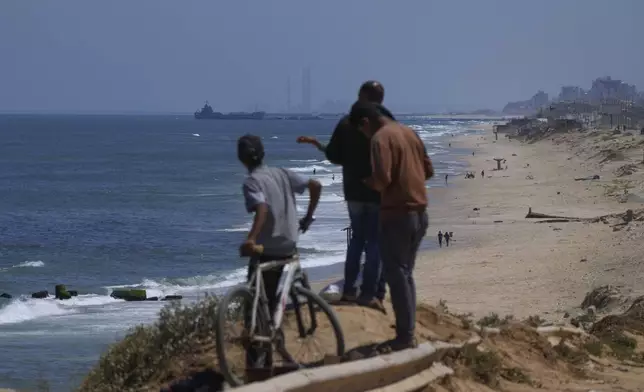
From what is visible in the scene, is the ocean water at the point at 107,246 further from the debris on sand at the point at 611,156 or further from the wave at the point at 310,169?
the debris on sand at the point at 611,156

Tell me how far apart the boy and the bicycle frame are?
0.04m

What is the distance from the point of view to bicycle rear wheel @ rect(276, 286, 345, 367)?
696 cm

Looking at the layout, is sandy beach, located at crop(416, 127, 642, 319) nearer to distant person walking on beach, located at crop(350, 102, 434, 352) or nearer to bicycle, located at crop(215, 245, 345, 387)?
distant person walking on beach, located at crop(350, 102, 434, 352)

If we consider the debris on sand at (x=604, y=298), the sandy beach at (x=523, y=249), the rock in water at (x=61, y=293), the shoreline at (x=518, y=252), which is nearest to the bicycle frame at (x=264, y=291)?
the shoreline at (x=518, y=252)

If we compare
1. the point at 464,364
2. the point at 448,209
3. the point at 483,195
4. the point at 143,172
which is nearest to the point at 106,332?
the point at 464,364

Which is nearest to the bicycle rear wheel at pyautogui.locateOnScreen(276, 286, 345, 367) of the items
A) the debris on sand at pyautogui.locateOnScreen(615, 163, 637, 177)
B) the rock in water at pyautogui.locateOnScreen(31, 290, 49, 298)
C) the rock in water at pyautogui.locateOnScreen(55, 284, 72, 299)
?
the rock in water at pyautogui.locateOnScreen(55, 284, 72, 299)

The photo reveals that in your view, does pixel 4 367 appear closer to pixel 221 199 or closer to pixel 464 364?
pixel 464 364

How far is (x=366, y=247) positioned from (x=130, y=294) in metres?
19.1

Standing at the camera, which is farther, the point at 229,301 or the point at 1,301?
the point at 1,301

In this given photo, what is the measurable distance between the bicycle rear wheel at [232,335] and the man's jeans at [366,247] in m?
1.83

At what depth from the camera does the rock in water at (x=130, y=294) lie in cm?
2630

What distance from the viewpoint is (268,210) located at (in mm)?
6531

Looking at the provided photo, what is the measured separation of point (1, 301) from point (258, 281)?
73.6ft

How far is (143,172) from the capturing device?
8350 cm
